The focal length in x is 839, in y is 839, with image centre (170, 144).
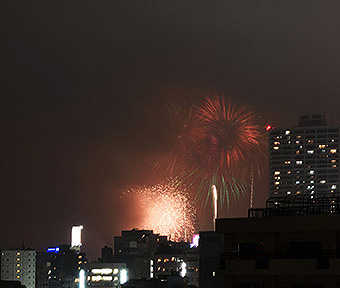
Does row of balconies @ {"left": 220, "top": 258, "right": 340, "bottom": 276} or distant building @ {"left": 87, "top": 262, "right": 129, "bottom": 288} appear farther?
distant building @ {"left": 87, "top": 262, "right": 129, "bottom": 288}

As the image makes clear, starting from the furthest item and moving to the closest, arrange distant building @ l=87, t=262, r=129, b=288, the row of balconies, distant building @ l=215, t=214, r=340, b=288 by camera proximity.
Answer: distant building @ l=87, t=262, r=129, b=288 → distant building @ l=215, t=214, r=340, b=288 → the row of balconies

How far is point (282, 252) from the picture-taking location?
24.2 m

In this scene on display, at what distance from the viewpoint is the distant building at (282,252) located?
23.3 meters

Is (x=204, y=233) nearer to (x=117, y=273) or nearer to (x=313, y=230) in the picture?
(x=313, y=230)

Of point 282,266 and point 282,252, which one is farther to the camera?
point 282,252

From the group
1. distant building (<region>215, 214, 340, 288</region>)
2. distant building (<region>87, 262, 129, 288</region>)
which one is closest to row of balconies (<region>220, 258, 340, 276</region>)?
distant building (<region>215, 214, 340, 288</region>)

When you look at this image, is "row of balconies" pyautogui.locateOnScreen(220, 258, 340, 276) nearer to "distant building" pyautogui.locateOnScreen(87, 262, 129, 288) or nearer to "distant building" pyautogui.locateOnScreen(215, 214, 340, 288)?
"distant building" pyautogui.locateOnScreen(215, 214, 340, 288)

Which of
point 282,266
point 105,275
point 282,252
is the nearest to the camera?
point 282,266

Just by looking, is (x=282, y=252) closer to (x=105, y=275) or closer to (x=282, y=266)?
(x=282, y=266)

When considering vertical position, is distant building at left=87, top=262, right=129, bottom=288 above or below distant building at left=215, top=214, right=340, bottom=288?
below

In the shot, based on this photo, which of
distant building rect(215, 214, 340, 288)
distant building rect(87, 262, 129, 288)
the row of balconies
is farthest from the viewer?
distant building rect(87, 262, 129, 288)

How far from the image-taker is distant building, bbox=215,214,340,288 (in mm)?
23281

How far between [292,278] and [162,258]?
17697cm

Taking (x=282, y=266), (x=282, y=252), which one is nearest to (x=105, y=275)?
(x=282, y=252)
